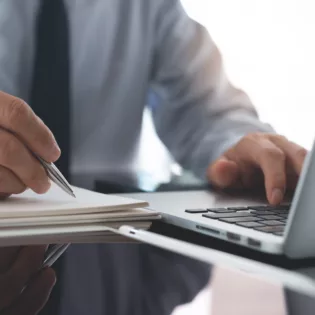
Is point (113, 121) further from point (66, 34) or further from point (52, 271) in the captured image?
point (52, 271)

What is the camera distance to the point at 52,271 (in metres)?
0.33

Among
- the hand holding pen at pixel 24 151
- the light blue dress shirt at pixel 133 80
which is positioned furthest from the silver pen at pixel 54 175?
the light blue dress shirt at pixel 133 80

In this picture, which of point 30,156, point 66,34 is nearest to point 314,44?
point 66,34

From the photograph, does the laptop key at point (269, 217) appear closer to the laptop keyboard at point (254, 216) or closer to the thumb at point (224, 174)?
the laptop keyboard at point (254, 216)

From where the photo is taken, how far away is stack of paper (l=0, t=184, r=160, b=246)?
0.36m

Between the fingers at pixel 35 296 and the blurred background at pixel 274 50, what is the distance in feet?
3.47

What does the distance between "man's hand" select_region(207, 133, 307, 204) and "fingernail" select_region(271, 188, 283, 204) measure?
0.02m

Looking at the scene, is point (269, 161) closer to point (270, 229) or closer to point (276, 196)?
point (276, 196)

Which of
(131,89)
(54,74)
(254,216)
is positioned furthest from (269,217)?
(131,89)

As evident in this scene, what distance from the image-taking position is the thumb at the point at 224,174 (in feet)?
1.99

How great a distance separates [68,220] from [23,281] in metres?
0.07

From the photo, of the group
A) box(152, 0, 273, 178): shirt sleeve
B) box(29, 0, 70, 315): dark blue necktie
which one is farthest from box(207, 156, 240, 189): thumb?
box(29, 0, 70, 315): dark blue necktie

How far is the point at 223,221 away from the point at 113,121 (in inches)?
27.2

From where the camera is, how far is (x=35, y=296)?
0.96 feet
